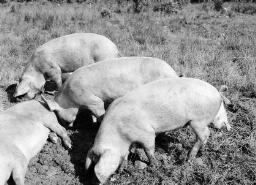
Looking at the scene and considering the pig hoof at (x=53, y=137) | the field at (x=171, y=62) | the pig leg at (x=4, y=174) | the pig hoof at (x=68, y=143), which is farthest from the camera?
the pig hoof at (x=53, y=137)

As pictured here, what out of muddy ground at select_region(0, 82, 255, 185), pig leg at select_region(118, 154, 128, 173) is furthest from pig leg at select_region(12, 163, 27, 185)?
pig leg at select_region(118, 154, 128, 173)

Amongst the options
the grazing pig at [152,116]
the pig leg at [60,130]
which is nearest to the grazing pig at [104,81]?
the pig leg at [60,130]

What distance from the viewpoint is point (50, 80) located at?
25.8 ft

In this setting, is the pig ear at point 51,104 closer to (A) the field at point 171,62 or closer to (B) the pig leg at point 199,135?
(A) the field at point 171,62

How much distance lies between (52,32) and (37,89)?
4009 millimetres

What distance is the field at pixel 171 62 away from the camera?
5.13 m

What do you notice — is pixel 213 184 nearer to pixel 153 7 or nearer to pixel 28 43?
pixel 28 43

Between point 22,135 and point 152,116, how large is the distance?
1.75 meters

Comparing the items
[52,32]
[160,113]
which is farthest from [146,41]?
[160,113]

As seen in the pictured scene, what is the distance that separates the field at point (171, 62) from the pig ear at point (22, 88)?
0.78 feet

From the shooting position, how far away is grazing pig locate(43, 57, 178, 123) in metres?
6.03

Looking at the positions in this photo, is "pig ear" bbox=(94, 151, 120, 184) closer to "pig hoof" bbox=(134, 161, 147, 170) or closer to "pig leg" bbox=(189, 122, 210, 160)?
"pig hoof" bbox=(134, 161, 147, 170)

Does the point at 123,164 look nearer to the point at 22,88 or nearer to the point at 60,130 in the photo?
the point at 60,130

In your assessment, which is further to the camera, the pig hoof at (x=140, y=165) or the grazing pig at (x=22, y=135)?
the pig hoof at (x=140, y=165)
